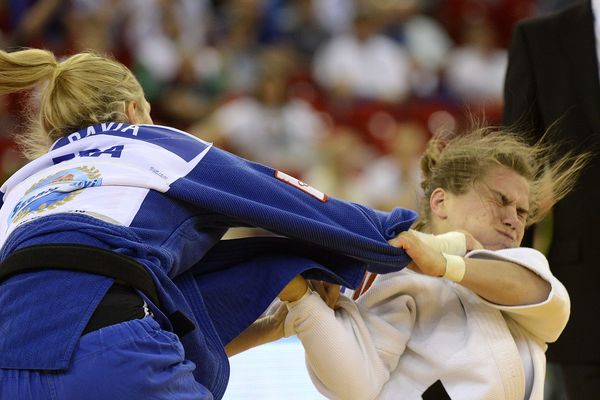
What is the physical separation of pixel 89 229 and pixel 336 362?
0.73 m

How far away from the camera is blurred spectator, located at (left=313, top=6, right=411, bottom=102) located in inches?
338

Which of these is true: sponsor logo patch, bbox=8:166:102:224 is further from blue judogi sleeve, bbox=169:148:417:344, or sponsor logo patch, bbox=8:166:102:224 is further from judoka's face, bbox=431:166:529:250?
judoka's face, bbox=431:166:529:250

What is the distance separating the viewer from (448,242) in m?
2.52

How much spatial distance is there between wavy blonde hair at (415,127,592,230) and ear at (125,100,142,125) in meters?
0.92

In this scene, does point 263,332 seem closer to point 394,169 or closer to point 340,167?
point 340,167

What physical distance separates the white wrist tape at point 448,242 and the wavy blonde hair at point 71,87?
0.82 metres

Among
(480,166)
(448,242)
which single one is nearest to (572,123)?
(480,166)

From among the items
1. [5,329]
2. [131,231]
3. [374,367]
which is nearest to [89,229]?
[131,231]

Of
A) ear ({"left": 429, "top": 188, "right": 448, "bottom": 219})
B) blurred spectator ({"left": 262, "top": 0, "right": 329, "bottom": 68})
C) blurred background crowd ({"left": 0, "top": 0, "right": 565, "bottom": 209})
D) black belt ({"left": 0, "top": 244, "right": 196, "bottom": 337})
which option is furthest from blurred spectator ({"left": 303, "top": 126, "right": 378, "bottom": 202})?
black belt ({"left": 0, "top": 244, "right": 196, "bottom": 337})

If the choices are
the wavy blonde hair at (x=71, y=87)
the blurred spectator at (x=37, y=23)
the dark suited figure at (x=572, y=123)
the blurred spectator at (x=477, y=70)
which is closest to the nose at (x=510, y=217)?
the dark suited figure at (x=572, y=123)

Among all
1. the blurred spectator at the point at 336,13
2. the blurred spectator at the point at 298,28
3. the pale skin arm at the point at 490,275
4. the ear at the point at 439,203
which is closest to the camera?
the pale skin arm at the point at 490,275

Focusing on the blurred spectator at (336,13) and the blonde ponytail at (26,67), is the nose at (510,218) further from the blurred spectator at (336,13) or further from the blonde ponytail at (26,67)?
the blurred spectator at (336,13)

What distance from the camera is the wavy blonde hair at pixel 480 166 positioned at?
8.96 ft

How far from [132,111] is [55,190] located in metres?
0.39
